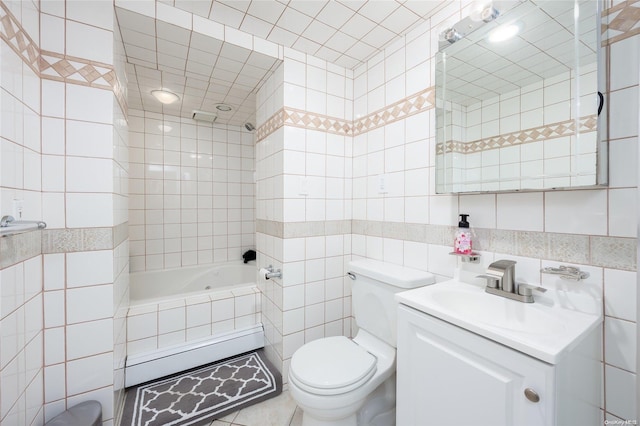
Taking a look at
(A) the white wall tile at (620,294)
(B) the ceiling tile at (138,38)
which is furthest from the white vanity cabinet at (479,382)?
(B) the ceiling tile at (138,38)

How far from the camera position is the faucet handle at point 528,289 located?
3.34 ft

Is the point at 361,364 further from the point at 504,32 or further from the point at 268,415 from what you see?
the point at 504,32

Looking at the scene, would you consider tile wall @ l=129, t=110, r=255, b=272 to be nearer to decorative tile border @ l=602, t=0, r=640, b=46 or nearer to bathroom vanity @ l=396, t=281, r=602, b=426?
bathroom vanity @ l=396, t=281, r=602, b=426

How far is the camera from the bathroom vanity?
715mm

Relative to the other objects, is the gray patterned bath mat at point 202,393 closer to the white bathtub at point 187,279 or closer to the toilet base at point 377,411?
the toilet base at point 377,411

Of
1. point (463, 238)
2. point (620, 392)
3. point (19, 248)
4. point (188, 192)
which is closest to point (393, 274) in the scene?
point (463, 238)

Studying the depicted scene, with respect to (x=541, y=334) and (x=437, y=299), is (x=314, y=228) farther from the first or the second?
(x=541, y=334)

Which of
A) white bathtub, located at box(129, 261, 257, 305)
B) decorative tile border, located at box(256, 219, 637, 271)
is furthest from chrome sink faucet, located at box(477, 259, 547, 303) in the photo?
white bathtub, located at box(129, 261, 257, 305)

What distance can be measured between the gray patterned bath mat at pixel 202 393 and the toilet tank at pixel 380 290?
770mm

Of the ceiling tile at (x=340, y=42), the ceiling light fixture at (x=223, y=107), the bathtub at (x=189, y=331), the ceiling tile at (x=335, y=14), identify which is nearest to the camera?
the ceiling tile at (x=335, y=14)

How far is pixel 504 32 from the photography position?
1.14m

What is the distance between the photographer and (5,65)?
35.9 inches

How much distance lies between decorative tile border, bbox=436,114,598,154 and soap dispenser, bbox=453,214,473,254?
1.10 feet

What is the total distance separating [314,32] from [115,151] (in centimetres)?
132
